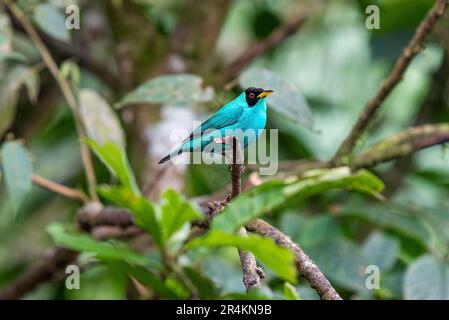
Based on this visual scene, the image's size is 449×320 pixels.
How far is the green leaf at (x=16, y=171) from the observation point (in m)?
2.05

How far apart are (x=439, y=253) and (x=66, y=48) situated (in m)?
1.75

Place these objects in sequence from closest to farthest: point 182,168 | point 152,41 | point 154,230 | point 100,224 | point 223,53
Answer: point 154,230 < point 100,224 < point 182,168 < point 152,41 < point 223,53

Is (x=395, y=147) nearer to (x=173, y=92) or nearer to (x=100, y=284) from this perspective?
(x=173, y=92)

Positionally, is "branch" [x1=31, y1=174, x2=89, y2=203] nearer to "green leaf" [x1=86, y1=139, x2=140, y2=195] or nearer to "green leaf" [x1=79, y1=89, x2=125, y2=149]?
"green leaf" [x1=79, y1=89, x2=125, y2=149]

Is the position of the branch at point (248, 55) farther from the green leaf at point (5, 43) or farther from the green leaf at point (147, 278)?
the green leaf at point (147, 278)

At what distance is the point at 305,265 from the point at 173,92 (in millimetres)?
934

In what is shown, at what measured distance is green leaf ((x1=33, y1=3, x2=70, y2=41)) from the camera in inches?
92.7

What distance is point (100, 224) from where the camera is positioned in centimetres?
235

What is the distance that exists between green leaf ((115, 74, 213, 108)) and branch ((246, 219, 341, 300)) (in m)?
0.70

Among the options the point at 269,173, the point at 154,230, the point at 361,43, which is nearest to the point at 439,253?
the point at 269,173

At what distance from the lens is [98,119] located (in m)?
2.32

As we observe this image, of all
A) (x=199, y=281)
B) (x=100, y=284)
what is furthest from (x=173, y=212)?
(x=100, y=284)

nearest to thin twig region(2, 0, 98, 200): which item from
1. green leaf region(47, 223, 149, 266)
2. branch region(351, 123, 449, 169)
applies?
branch region(351, 123, 449, 169)

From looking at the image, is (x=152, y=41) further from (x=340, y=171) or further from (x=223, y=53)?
(x=340, y=171)
